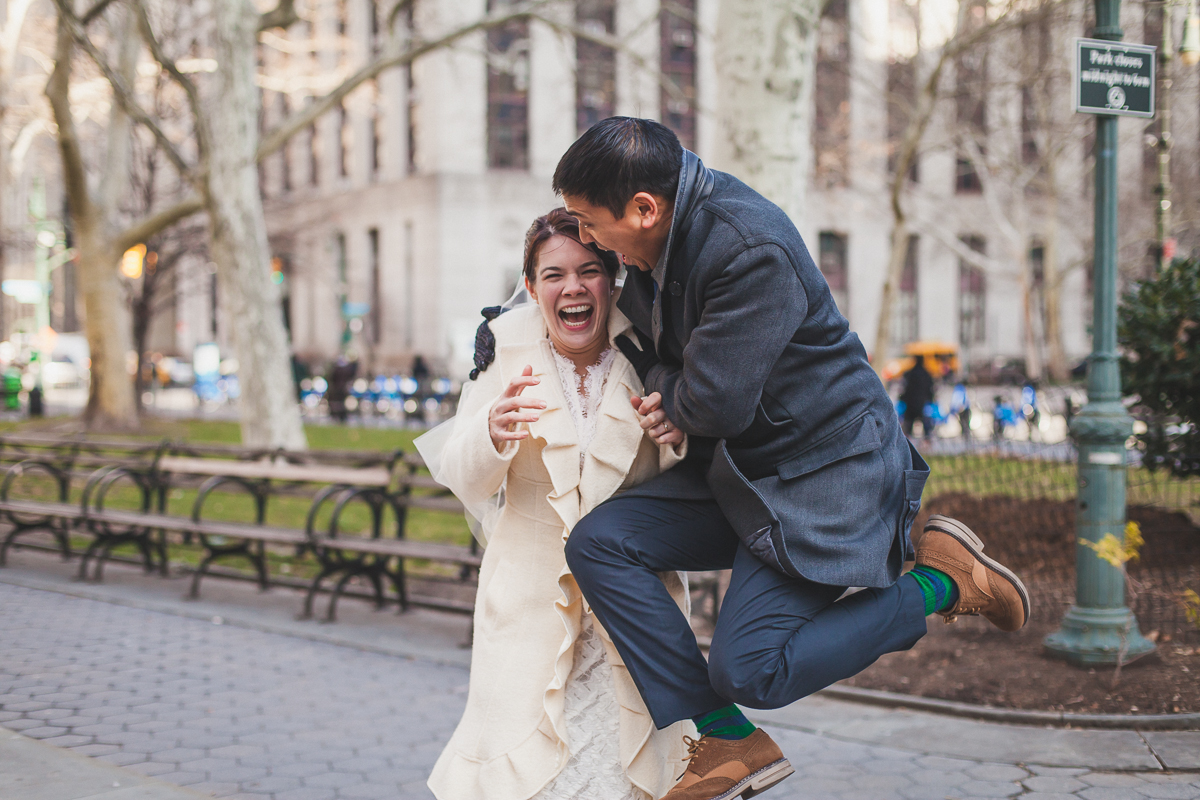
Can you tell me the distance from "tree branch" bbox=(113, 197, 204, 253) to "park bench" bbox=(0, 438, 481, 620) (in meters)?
9.43

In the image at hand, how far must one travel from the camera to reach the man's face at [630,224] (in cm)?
253

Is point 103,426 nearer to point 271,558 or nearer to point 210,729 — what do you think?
point 271,558

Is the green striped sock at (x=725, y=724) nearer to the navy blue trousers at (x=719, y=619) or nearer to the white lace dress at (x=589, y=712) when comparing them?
the navy blue trousers at (x=719, y=619)

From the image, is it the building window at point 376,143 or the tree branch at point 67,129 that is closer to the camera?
the tree branch at point 67,129

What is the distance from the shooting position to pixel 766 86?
702 centimetres

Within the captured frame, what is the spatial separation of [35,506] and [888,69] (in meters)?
25.7

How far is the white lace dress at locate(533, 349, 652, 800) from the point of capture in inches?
112

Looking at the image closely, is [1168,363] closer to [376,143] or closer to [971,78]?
[971,78]

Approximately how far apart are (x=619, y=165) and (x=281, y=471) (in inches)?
249

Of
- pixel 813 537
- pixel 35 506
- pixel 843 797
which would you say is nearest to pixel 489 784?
pixel 813 537

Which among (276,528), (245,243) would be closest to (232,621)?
(276,528)

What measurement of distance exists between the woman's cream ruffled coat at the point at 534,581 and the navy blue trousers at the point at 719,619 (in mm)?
172

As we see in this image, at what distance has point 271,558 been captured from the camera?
964cm

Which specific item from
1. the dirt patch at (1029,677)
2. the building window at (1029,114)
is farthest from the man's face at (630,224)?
the building window at (1029,114)
